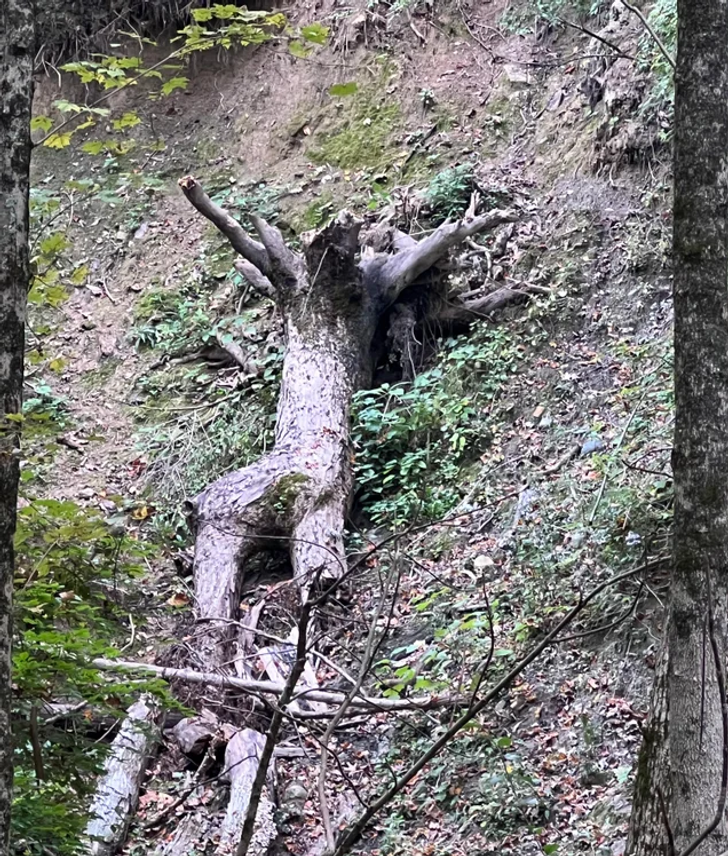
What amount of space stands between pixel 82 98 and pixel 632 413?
10.8 meters

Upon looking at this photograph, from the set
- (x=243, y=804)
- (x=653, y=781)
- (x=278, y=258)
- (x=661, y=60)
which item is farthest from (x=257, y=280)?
(x=653, y=781)

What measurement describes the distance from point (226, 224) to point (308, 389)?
172cm

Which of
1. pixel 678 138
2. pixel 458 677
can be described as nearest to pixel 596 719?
pixel 458 677

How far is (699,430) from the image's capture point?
341cm

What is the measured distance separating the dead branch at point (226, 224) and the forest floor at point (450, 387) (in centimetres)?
46

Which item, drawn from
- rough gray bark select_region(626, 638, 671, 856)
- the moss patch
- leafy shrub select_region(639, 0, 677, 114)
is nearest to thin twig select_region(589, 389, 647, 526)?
rough gray bark select_region(626, 638, 671, 856)

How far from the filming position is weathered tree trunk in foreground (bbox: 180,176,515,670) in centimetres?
691

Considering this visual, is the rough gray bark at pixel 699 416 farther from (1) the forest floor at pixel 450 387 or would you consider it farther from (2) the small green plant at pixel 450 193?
(2) the small green plant at pixel 450 193

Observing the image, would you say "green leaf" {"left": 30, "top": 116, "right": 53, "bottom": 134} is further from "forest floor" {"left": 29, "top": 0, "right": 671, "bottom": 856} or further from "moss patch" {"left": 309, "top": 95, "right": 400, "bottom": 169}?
"moss patch" {"left": 309, "top": 95, "right": 400, "bottom": 169}

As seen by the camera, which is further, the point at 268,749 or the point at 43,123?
the point at 43,123

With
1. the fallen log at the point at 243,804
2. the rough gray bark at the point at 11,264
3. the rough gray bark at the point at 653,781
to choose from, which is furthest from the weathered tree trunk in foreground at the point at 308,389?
the rough gray bark at the point at 11,264

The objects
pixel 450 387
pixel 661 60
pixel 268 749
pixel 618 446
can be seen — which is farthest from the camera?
pixel 661 60

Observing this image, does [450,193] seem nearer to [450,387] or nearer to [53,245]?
[450,387]

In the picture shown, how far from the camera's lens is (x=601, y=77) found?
29.8 ft
